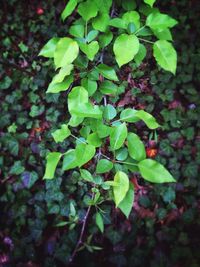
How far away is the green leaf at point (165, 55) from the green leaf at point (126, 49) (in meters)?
0.07

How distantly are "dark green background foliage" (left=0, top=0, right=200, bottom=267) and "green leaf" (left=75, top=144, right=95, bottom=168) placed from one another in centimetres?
99

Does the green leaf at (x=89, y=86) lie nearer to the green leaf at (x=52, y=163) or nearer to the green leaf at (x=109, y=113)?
the green leaf at (x=109, y=113)

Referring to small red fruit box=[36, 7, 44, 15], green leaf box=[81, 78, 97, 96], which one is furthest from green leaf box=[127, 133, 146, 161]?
small red fruit box=[36, 7, 44, 15]

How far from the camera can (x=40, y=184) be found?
93.8 inches

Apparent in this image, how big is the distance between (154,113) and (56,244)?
1.36m

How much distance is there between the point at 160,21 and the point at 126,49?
6.3 inches

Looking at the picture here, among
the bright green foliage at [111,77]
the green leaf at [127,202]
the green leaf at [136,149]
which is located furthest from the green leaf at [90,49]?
the green leaf at [127,202]

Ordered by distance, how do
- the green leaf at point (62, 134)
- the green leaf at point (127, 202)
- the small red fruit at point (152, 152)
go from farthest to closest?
1. the small red fruit at point (152, 152)
2. the green leaf at point (62, 134)
3. the green leaf at point (127, 202)

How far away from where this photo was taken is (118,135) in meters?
0.96

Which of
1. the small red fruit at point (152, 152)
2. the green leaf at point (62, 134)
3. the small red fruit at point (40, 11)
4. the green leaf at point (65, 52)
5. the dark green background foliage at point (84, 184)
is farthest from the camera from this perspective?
the small red fruit at point (40, 11)

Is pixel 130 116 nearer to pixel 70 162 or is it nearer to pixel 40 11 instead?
pixel 70 162

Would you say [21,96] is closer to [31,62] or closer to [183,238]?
[31,62]

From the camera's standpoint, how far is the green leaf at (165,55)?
0.89 metres

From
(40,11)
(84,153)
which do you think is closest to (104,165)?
(84,153)
